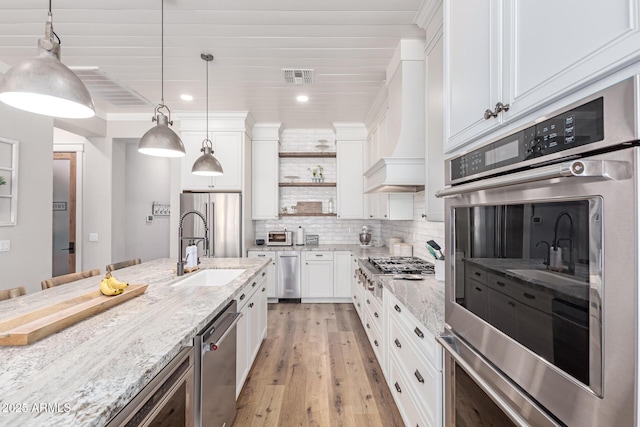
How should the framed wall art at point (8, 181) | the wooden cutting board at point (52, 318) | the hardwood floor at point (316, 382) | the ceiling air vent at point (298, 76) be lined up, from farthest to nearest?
the ceiling air vent at point (298, 76) → the framed wall art at point (8, 181) → the hardwood floor at point (316, 382) → the wooden cutting board at point (52, 318)

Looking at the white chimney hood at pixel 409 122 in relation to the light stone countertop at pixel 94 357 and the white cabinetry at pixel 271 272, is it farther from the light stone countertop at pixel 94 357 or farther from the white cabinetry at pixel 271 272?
the white cabinetry at pixel 271 272

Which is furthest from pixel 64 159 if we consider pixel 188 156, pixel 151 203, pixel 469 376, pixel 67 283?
pixel 469 376

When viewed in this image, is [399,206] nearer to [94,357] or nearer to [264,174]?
[264,174]

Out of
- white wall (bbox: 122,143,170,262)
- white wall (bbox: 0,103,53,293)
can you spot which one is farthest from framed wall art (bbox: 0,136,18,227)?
white wall (bbox: 122,143,170,262)

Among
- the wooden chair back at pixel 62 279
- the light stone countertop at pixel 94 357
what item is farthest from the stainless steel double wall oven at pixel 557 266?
the wooden chair back at pixel 62 279

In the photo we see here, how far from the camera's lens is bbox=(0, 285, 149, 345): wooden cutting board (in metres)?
1.07

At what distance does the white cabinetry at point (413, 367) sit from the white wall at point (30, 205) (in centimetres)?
368

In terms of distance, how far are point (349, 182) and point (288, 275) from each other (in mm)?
1774

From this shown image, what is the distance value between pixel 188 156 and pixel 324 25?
2843mm

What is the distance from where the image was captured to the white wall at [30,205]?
3.01m

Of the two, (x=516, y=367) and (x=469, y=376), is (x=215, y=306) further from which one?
(x=516, y=367)

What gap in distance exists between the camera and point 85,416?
0.71 meters

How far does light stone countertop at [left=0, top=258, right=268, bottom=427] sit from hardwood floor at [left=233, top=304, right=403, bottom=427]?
3.47ft

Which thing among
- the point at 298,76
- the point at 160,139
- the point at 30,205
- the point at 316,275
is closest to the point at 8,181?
the point at 30,205
